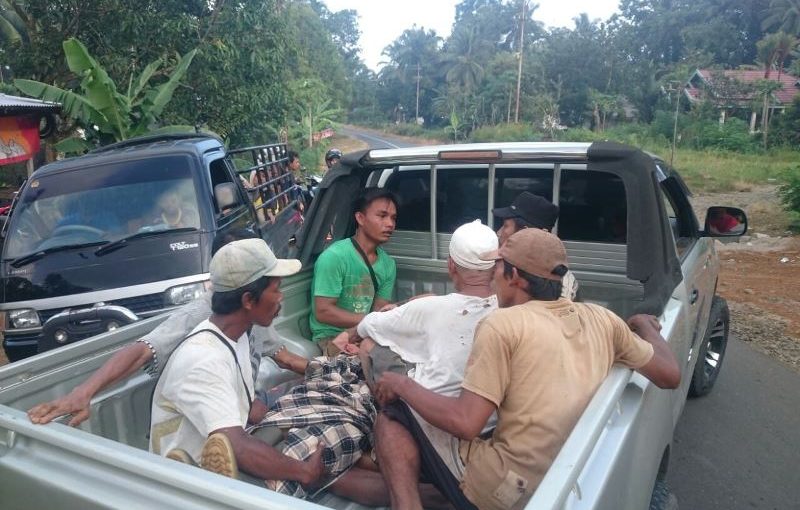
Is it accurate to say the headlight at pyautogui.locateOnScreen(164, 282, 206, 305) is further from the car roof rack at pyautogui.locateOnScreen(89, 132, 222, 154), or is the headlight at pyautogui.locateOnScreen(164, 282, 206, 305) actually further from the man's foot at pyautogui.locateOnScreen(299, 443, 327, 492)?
the man's foot at pyautogui.locateOnScreen(299, 443, 327, 492)

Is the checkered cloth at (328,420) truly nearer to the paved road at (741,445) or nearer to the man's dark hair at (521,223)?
the man's dark hair at (521,223)

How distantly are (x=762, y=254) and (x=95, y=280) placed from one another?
1009 centimetres

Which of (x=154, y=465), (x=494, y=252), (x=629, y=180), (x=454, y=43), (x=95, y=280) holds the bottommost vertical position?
(x=95, y=280)

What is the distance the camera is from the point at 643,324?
2434 millimetres

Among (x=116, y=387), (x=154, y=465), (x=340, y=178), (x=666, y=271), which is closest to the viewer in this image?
(x=154, y=465)

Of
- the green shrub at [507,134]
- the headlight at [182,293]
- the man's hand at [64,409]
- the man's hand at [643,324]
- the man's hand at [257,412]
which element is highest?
the man's hand at [643,324]

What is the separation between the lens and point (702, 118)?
33.4 m

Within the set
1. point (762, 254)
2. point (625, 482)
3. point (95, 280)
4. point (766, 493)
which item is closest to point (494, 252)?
point (625, 482)

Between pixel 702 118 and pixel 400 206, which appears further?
pixel 702 118

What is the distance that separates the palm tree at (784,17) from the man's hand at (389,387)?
5093 centimetres

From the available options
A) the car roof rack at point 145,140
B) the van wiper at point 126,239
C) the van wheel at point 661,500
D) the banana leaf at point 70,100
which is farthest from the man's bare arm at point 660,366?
the banana leaf at point 70,100

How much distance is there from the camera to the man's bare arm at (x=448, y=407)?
1912 mm

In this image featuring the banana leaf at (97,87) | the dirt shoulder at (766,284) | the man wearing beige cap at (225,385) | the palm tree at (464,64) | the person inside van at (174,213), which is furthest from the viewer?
the palm tree at (464,64)

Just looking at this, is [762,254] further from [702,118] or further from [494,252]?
[702,118]
